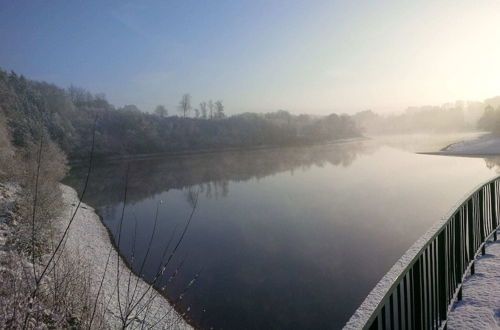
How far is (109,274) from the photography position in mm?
12883

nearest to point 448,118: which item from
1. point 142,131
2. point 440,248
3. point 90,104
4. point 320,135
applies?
point 320,135

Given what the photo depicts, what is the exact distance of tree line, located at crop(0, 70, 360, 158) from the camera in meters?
66.5

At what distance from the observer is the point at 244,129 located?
114 meters

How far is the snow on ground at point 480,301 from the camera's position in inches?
152

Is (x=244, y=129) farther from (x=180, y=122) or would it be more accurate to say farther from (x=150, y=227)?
(x=150, y=227)

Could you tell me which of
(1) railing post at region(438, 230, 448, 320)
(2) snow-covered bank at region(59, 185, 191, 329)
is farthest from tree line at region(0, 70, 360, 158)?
(1) railing post at region(438, 230, 448, 320)

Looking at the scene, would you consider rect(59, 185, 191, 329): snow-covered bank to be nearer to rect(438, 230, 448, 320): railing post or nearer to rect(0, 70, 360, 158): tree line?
rect(438, 230, 448, 320): railing post

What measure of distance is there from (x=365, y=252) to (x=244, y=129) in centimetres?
10147

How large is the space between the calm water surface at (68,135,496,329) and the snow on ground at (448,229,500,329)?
407 centimetres

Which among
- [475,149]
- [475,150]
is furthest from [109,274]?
[475,149]

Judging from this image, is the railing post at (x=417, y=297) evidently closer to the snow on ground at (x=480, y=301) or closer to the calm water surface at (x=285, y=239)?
the snow on ground at (x=480, y=301)

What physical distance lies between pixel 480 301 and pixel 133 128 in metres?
96.1

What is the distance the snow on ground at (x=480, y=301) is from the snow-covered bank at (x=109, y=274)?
16.5ft

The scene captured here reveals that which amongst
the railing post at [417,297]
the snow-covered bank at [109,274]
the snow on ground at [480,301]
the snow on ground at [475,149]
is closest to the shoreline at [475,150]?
the snow on ground at [475,149]
